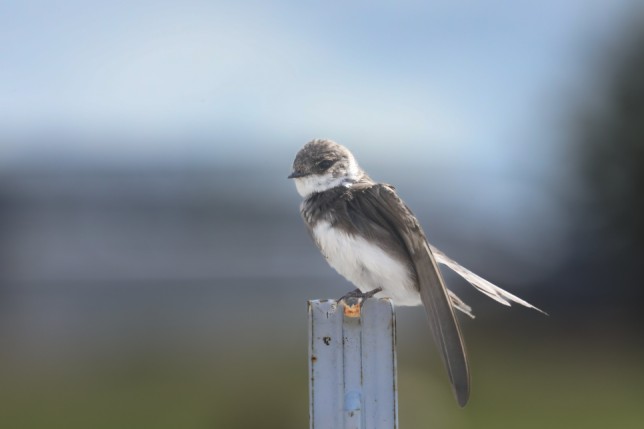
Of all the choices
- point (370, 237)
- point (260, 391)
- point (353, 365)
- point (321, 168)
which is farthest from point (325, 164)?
point (260, 391)

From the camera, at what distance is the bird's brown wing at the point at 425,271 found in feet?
9.35

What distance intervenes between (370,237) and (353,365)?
45.4 inches

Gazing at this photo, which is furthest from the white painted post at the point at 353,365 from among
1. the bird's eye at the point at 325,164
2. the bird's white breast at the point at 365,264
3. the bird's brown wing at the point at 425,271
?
the bird's eye at the point at 325,164

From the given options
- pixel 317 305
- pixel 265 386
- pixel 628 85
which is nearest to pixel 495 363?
pixel 265 386

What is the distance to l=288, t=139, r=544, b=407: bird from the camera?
11.3 ft

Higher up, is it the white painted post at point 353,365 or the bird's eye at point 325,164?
the bird's eye at point 325,164

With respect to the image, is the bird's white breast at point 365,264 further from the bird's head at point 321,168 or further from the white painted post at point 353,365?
the white painted post at point 353,365

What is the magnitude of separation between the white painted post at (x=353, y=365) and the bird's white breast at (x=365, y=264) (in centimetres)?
103

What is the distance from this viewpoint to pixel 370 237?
148 inches

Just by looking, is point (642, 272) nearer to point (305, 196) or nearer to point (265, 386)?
point (265, 386)

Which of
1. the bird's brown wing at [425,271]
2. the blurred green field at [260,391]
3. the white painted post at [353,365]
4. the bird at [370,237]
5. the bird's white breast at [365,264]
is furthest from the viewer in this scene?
the blurred green field at [260,391]

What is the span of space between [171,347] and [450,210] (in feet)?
18.8

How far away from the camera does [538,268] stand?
16266mm

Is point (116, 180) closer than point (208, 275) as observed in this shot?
No
